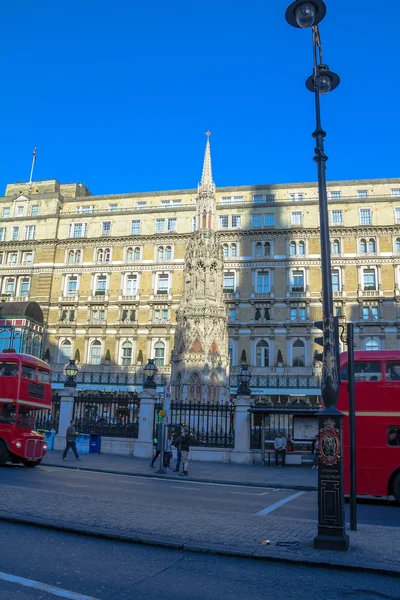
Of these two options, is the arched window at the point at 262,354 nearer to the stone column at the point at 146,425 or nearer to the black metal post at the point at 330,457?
the stone column at the point at 146,425

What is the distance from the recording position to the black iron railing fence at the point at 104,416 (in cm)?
2834

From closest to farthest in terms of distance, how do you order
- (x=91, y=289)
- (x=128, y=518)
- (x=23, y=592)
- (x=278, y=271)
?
(x=23, y=592) < (x=128, y=518) < (x=278, y=271) < (x=91, y=289)

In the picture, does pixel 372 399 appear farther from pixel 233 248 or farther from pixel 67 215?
pixel 67 215

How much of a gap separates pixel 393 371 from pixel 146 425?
14929 mm

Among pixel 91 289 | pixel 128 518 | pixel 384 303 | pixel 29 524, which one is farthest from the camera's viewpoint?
pixel 91 289

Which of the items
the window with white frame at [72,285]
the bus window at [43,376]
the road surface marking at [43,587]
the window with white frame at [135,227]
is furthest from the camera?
the window with white frame at [135,227]

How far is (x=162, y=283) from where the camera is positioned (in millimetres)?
54625

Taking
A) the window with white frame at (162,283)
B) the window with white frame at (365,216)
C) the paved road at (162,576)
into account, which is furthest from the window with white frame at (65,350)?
the paved road at (162,576)

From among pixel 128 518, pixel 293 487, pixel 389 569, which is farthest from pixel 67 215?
pixel 389 569

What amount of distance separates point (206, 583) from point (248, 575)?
2.17 ft

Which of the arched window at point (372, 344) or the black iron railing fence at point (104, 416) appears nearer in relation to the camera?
the black iron railing fence at point (104, 416)

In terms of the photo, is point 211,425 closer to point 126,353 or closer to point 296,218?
point 126,353

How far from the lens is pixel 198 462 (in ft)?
84.2

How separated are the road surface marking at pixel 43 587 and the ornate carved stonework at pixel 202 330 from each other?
2412cm
